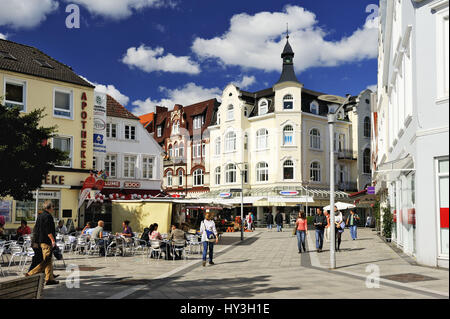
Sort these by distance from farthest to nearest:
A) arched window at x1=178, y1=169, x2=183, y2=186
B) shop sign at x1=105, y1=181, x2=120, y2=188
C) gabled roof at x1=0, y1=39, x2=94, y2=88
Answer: arched window at x1=178, y1=169, x2=183, y2=186 < shop sign at x1=105, y1=181, x2=120, y2=188 < gabled roof at x1=0, y1=39, x2=94, y2=88

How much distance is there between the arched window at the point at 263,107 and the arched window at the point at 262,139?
205cm

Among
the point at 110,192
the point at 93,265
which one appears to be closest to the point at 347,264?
the point at 93,265

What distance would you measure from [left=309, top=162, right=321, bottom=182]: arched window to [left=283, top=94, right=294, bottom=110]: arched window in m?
6.69

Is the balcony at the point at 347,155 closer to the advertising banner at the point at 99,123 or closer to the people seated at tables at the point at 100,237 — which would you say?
the advertising banner at the point at 99,123

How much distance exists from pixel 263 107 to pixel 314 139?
6.62 m

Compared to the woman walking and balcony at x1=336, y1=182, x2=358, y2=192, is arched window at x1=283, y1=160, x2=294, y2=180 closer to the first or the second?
balcony at x1=336, y1=182, x2=358, y2=192

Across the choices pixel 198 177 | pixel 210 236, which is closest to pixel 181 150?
pixel 198 177

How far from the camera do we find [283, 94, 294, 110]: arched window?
53.0 meters

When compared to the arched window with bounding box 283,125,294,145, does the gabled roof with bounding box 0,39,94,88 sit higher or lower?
higher

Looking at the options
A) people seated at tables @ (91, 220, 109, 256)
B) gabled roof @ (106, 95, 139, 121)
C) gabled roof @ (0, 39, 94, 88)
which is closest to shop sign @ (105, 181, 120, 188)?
gabled roof @ (106, 95, 139, 121)

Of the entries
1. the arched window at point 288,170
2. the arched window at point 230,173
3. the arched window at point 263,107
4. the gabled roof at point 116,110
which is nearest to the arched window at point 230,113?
the arched window at point 263,107

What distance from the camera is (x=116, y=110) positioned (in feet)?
127

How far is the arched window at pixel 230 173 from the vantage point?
184ft
